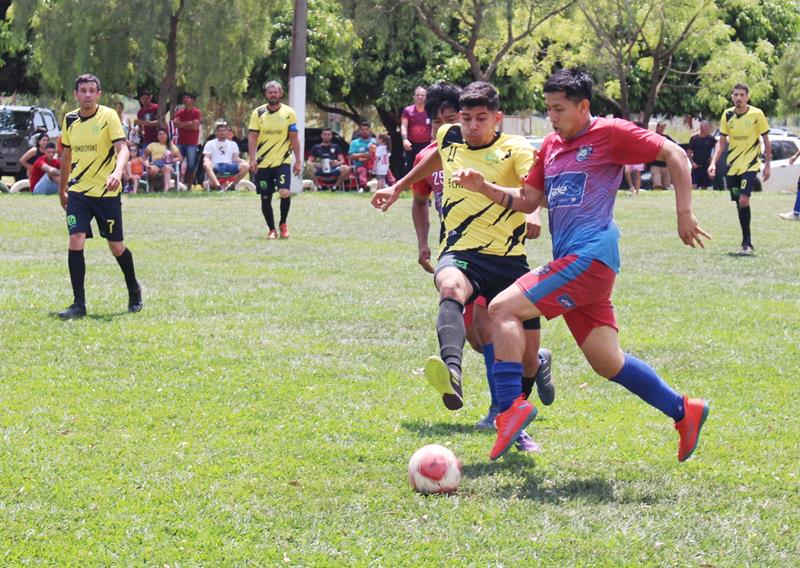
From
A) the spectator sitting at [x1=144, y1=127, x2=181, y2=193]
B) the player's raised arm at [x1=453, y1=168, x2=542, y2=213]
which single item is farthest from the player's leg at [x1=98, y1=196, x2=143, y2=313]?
the spectator sitting at [x1=144, y1=127, x2=181, y2=193]

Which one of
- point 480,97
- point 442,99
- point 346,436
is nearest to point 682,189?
point 480,97

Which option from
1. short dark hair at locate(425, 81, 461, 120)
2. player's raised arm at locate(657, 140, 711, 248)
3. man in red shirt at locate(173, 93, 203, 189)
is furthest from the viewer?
man in red shirt at locate(173, 93, 203, 189)

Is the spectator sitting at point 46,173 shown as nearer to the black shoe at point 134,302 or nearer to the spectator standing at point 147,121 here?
the spectator standing at point 147,121

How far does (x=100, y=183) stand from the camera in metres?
10.5

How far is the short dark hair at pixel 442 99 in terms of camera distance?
776cm

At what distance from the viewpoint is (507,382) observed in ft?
18.9

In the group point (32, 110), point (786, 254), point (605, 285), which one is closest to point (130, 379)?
point (605, 285)

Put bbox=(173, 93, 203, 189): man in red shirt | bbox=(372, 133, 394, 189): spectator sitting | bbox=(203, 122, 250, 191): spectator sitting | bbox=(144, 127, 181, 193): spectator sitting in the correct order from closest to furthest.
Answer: bbox=(144, 127, 181, 193): spectator sitting, bbox=(173, 93, 203, 189): man in red shirt, bbox=(203, 122, 250, 191): spectator sitting, bbox=(372, 133, 394, 189): spectator sitting

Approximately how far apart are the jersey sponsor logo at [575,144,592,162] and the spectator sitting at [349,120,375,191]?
2406 centimetres

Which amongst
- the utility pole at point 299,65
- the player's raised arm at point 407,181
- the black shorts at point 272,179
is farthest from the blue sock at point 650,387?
the utility pole at point 299,65

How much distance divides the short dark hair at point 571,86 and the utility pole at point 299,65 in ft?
71.6

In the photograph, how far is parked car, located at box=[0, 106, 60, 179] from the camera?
1230 inches

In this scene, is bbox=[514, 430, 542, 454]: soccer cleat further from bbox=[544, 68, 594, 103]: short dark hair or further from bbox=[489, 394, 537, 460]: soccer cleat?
bbox=[544, 68, 594, 103]: short dark hair

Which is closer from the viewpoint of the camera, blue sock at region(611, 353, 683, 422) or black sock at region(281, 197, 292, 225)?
blue sock at region(611, 353, 683, 422)
